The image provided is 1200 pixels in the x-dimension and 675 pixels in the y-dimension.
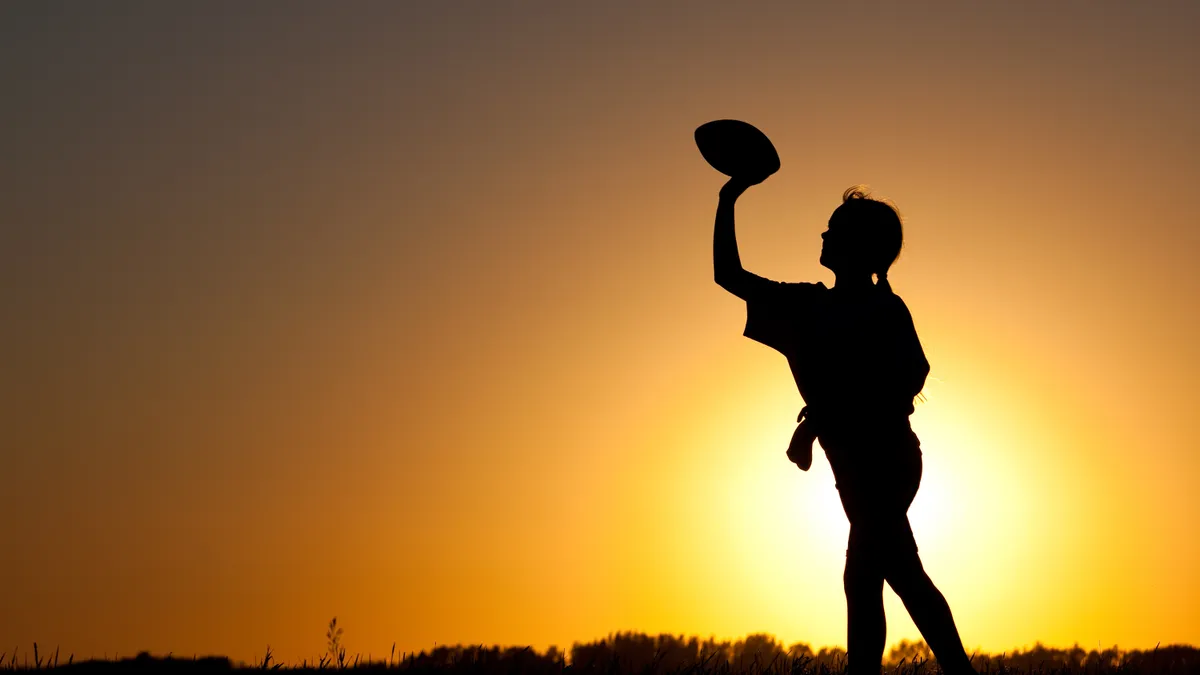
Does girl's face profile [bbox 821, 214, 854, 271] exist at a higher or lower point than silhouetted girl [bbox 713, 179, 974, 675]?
higher

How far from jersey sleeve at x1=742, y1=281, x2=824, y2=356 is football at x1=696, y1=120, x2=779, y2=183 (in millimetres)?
644

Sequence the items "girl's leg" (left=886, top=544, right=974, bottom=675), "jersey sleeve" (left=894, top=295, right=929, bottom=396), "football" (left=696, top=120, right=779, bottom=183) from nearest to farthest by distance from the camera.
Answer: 1. "girl's leg" (left=886, top=544, right=974, bottom=675)
2. "jersey sleeve" (left=894, top=295, right=929, bottom=396)
3. "football" (left=696, top=120, right=779, bottom=183)

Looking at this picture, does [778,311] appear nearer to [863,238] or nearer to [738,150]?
[863,238]

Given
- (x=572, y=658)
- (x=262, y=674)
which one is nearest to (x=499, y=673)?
(x=572, y=658)

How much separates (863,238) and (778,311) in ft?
1.89

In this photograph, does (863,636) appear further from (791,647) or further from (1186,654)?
(1186,654)

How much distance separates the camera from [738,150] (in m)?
7.14

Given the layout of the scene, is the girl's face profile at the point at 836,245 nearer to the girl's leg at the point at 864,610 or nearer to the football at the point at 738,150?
the football at the point at 738,150

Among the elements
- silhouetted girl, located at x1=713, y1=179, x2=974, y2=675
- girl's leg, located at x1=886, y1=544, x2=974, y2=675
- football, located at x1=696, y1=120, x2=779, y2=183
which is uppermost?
football, located at x1=696, y1=120, x2=779, y2=183

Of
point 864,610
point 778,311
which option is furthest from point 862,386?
point 864,610

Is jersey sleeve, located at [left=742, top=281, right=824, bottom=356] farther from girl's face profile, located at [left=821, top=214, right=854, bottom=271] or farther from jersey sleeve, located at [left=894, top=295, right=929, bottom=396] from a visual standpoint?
jersey sleeve, located at [left=894, top=295, right=929, bottom=396]

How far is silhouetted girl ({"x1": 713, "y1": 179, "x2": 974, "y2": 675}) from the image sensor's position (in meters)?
6.52

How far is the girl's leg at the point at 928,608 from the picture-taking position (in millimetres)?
6473

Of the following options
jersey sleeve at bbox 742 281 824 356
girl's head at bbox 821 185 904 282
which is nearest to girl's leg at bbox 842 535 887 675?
jersey sleeve at bbox 742 281 824 356
